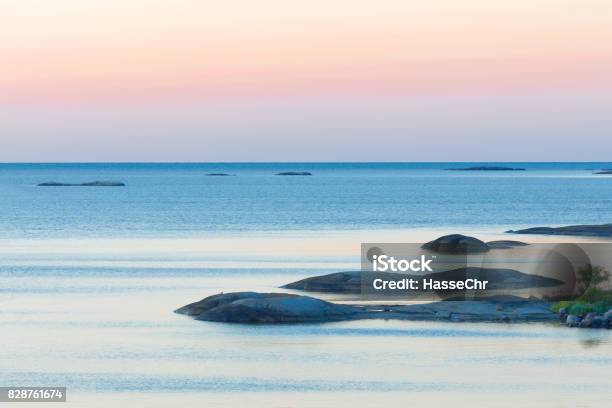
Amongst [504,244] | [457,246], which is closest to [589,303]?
[457,246]

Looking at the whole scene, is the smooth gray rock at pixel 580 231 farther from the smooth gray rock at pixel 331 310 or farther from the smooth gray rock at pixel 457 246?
the smooth gray rock at pixel 331 310

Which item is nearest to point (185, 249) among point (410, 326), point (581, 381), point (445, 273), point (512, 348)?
point (445, 273)

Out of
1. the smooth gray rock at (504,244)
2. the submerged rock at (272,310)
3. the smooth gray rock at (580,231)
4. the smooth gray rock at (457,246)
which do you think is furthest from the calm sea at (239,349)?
the smooth gray rock at (580,231)

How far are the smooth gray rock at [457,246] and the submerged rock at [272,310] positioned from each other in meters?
31.7

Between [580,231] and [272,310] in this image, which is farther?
[580,231]

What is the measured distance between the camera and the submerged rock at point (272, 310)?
4972 cm

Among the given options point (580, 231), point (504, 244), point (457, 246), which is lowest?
point (457, 246)

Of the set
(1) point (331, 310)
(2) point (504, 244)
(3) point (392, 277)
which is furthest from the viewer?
(2) point (504, 244)

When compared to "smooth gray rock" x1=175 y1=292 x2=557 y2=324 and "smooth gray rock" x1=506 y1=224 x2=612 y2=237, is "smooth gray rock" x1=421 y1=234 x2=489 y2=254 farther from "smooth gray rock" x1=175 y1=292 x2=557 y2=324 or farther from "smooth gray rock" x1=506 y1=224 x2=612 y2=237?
"smooth gray rock" x1=175 y1=292 x2=557 y2=324

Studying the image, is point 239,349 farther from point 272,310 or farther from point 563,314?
point 563,314

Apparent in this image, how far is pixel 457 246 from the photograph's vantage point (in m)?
83.1

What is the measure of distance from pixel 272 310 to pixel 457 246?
3483 cm

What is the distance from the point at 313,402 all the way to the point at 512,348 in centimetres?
1117

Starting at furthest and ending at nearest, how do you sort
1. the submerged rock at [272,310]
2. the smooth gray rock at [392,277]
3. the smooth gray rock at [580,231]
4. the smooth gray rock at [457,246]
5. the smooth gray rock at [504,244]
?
the smooth gray rock at [580,231]
the smooth gray rock at [504,244]
the smooth gray rock at [457,246]
the smooth gray rock at [392,277]
the submerged rock at [272,310]
